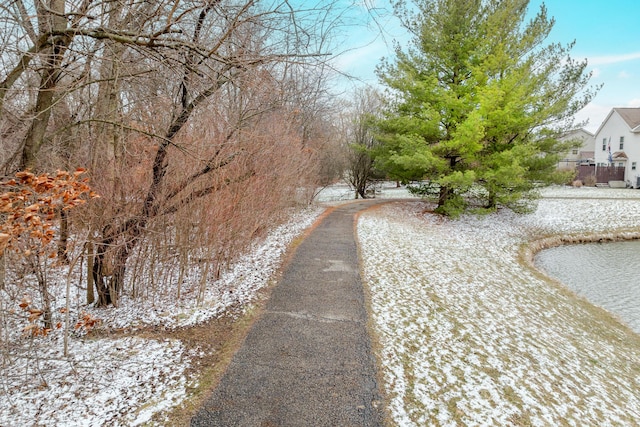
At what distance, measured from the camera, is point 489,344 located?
4.19 meters

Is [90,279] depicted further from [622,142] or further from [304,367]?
[622,142]

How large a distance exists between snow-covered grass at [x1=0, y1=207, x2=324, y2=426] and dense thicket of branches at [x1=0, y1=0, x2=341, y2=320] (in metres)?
0.69

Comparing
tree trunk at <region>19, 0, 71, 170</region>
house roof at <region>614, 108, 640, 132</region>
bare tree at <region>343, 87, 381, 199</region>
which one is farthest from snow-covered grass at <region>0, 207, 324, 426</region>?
house roof at <region>614, 108, 640, 132</region>

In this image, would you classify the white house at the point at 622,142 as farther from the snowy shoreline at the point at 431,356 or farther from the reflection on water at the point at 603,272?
the snowy shoreline at the point at 431,356

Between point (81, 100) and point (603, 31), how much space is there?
576 inches

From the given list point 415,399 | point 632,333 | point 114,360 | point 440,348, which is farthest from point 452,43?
point 114,360

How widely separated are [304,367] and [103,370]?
2065mm

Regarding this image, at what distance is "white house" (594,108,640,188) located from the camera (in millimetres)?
24453

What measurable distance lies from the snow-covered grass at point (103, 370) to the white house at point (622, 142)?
106 feet

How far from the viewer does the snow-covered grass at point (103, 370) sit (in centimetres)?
266

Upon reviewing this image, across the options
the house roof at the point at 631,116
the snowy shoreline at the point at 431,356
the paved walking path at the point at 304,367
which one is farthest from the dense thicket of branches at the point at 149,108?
the house roof at the point at 631,116

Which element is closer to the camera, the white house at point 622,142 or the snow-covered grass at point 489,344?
the snow-covered grass at point 489,344

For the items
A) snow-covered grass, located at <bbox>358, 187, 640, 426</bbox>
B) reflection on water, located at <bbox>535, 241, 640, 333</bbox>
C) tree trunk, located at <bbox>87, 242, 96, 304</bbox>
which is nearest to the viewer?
snow-covered grass, located at <bbox>358, 187, 640, 426</bbox>

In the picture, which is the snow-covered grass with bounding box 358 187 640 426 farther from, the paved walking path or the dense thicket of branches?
the dense thicket of branches
